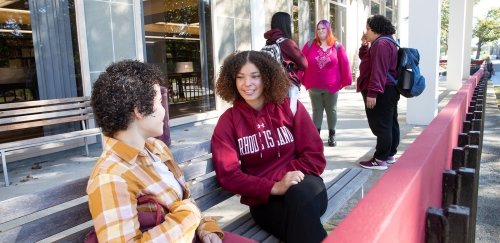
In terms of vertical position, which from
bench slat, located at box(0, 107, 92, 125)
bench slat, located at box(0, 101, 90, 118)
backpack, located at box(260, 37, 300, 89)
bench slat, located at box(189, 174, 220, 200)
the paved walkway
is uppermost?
backpack, located at box(260, 37, 300, 89)

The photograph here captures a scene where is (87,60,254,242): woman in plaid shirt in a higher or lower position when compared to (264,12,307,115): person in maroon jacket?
lower

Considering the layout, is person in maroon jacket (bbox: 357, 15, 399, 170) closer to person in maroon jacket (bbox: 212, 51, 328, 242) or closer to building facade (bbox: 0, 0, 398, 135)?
person in maroon jacket (bbox: 212, 51, 328, 242)

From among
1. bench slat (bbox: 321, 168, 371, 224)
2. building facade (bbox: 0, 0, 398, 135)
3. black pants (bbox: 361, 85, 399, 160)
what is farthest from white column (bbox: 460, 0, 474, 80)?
bench slat (bbox: 321, 168, 371, 224)

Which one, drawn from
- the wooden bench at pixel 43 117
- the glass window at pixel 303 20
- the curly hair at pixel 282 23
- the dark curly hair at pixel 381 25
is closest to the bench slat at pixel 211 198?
the curly hair at pixel 282 23

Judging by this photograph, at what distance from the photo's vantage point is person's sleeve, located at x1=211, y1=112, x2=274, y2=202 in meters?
2.28

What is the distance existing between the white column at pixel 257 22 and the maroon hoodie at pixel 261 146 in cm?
723

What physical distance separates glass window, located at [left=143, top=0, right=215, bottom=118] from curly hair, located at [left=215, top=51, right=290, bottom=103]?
211 inches

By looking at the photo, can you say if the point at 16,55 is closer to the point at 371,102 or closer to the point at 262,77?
the point at 262,77

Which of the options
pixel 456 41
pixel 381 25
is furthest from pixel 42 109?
pixel 456 41

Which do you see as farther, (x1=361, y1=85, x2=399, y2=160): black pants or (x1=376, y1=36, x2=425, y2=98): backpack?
(x1=361, y1=85, x2=399, y2=160): black pants

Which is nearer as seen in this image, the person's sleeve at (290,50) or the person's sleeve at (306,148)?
the person's sleeve at (306,148)

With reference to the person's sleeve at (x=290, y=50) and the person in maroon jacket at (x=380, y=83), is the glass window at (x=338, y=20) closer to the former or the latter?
the person in maroon jacket at (x=380, y=83)

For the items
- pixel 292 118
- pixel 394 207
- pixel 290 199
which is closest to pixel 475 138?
pixel 292 118

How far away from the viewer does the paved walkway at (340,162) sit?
3.65 m
